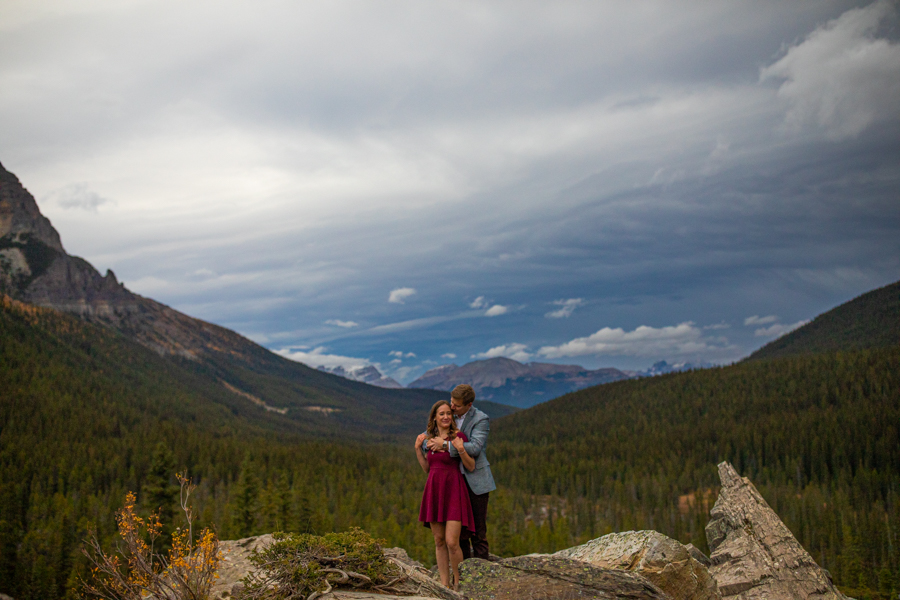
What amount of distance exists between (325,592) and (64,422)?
198m

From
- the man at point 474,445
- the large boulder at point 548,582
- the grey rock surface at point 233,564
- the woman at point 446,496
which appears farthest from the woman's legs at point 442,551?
the grey rock surface at point 233,564

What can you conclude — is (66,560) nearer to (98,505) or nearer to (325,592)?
(98,505)

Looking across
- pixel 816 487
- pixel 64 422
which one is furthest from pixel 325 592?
pixel 64 422

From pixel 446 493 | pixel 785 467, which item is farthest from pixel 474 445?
pixel 785 467

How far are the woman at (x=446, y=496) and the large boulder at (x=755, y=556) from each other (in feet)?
31.4

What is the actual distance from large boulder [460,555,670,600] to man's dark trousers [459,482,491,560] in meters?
0.70

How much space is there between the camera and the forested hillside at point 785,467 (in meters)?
103

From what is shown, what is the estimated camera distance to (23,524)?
10244 centimetres

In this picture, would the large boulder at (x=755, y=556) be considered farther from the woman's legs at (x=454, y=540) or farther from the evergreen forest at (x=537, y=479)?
the evergreen forest at (x=537, y=479)

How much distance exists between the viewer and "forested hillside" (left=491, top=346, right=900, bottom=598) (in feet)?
338

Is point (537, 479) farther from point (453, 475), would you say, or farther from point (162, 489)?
point (453, 475)

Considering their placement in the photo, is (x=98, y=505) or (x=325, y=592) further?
(x=98, y=505)

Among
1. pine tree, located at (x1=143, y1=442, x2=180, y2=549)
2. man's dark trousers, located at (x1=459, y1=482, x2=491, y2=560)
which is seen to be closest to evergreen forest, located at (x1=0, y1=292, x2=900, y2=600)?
pine tree, located at (x1=143, y1=442, x2=180, y2=549)

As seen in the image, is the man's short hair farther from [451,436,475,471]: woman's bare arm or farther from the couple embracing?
[451,436,475,471]: woman's bare arm
